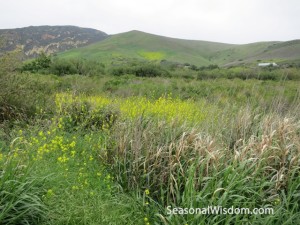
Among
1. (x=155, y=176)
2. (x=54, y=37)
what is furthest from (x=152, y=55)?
(x=155, y=176)

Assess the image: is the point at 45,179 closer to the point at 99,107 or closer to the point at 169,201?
the point at 169,201

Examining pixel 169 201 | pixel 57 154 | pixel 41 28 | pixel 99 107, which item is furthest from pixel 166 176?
pixel 41 28

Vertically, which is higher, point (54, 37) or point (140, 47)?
point (54, 37)

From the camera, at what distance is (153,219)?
364cm

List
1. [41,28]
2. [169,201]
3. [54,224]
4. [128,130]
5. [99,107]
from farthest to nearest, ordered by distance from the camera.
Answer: [41,28]
[99,107]
[128,130]
[169,201]
[54,224]

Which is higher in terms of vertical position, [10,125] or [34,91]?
[34,91]

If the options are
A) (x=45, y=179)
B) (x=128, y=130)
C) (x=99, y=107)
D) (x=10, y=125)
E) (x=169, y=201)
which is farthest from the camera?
(x=99, y=107)

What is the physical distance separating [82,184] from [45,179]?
72cm

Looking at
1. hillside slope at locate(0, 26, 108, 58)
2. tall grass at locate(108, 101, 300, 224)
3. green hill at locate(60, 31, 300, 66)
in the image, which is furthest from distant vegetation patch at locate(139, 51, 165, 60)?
tall grass at locate(108, 101, 300, 224)

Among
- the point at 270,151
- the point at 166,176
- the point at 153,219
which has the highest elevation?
the point at 270,151

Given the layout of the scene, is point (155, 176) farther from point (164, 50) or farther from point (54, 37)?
point (54, 37)

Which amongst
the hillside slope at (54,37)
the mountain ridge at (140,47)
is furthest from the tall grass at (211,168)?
the hillside slope at (54,37)

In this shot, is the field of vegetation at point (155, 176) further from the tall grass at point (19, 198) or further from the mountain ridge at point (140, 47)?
the mountain ridge at point (140, 47)

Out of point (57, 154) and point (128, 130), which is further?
point (128, 130)
